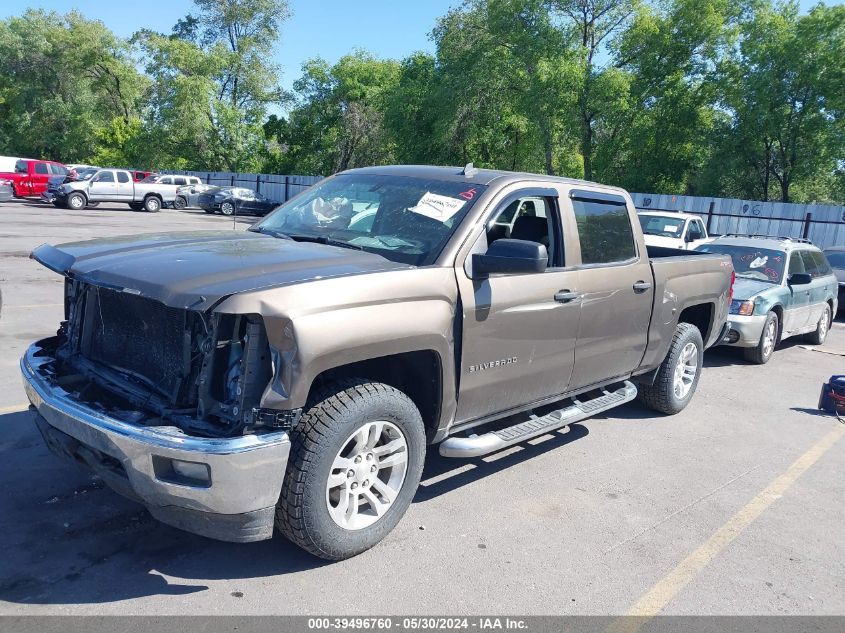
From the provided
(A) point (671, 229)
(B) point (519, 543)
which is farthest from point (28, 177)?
(B) point (519, 543)

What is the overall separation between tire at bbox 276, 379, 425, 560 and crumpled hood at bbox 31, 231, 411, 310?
0.64 metres

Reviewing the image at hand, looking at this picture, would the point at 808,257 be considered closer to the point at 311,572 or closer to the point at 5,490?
the point at 311,572

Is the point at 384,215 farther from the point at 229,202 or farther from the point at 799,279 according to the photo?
the point at 229,202

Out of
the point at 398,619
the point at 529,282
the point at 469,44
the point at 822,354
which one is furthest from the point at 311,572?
the point at 469,44

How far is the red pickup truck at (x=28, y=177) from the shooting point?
31.6 m

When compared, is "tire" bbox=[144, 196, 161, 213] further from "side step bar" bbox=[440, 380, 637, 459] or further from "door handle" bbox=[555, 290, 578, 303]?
"door handle" bbox=[555, 290, 578, 303]

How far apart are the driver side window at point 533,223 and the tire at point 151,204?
104 ft

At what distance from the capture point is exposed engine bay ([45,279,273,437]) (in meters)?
3.15

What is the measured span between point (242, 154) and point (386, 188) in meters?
50.3

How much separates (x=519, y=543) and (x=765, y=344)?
6.67 meters

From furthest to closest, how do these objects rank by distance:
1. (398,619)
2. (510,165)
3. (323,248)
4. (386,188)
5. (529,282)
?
(510,165), (386,188), (529,282), (323,248), (398,619)

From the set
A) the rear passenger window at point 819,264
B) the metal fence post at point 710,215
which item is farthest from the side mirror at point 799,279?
the metal fence post at point 710,215

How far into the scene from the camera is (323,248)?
407 centimetres

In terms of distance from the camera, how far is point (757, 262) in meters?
10.0
